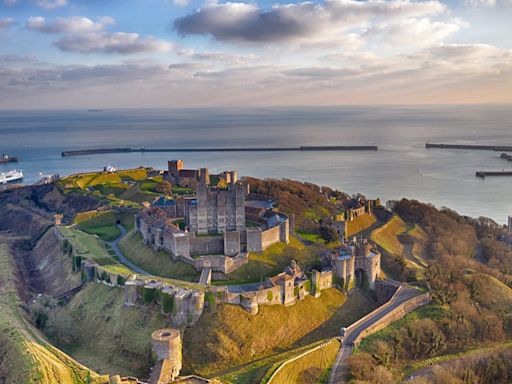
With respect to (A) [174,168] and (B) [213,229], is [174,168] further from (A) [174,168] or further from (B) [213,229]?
(B) [213,229]

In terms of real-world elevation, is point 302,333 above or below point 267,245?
below

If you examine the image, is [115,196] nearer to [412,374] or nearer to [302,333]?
[302,333]

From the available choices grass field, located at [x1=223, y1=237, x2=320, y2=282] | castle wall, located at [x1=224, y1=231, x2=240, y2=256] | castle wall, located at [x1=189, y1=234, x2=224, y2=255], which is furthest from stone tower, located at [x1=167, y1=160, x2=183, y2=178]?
castle wall, located at [x1=224, y1=231, x2=240, y2=256]

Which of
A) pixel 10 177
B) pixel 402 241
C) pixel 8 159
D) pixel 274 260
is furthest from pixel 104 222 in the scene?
pixel 8 159

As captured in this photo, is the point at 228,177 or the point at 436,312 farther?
the point at 228,177

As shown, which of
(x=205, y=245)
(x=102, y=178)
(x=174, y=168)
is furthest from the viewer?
(x=102, y=178)

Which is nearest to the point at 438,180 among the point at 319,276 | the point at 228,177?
the point at 228,177

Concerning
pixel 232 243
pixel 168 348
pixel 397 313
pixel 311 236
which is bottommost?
pixel 397 313
